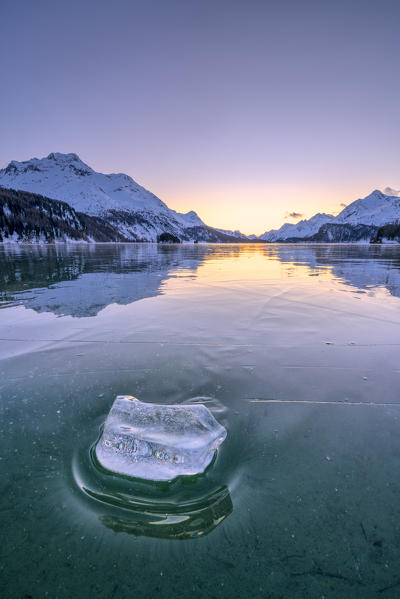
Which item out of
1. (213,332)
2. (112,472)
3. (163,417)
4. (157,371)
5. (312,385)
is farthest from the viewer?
(213,332)

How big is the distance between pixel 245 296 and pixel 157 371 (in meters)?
5.21

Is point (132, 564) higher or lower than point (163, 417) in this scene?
lower

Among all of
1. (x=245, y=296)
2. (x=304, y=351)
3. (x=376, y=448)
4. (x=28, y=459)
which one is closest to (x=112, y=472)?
(x=28, y=459)

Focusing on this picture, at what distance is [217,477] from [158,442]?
508 millimetres

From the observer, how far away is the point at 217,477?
192 cm

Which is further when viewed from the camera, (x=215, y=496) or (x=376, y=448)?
(x=376, y=448)

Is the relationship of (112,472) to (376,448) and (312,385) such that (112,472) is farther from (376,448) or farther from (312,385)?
(312,385)

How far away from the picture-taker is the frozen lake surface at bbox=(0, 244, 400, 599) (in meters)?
1.36

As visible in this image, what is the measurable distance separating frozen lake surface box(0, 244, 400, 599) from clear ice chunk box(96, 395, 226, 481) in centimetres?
8

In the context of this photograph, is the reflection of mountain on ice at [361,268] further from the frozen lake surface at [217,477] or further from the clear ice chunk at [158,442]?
the clear ice chunk at [158,442]

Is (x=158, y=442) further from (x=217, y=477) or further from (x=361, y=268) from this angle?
(x=361, y=268)

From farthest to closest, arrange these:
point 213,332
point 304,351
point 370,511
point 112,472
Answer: point 213,332
point 304,351
point 112,472
point 370,511

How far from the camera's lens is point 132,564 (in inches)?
54.6

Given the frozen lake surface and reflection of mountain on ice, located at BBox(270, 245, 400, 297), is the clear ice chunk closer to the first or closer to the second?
the frozen lake surface
